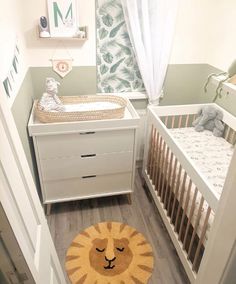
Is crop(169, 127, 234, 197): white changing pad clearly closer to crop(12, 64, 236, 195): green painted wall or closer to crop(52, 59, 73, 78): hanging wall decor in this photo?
crop(12, 64, 236, 195): green painted wall

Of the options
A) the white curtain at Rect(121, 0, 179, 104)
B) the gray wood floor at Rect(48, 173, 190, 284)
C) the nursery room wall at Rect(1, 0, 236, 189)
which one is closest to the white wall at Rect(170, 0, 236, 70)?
the nursery room wall at Rect(1, 0, 236, 189)

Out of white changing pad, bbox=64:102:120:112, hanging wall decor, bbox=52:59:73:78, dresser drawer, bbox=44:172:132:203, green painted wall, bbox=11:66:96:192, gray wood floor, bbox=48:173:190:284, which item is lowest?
gray wood floor, bbox=48:173:190:284

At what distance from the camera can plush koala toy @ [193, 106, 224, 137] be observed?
7.08 feet

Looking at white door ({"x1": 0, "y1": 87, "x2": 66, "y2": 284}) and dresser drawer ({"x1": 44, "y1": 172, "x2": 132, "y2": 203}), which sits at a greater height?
white door ({"x1": 0, "y1": 87, "x2": 66, "y2": 284})

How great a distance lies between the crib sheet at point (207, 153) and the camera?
5.43ft

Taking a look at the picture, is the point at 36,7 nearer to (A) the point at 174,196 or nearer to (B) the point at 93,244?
(A) the point at 174,196

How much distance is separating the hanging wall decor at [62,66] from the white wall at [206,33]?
0.95m

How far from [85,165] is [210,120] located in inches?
49.2

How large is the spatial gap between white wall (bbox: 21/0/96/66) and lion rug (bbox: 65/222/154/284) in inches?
57.0

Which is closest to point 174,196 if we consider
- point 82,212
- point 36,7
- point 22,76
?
point 82,212

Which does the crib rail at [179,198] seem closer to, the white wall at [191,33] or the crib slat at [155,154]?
the crib slat at [155,154]

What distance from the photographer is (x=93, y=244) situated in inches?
71.8

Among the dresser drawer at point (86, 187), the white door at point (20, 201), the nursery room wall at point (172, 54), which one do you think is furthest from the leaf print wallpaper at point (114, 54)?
the white door at point (20, 201)

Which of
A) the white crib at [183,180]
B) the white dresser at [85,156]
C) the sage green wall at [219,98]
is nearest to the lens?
the white crib at [183,180]
